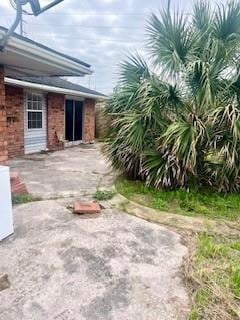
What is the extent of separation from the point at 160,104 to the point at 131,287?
402 cm

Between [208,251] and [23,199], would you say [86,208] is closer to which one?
[23,199]

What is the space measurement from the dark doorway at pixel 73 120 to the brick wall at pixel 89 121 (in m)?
0.35

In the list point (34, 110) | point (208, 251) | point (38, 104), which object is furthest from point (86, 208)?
point (38, 104)

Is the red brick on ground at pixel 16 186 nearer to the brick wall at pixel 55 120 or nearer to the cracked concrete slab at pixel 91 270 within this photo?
the cracked concrete slab at pixel 91 270

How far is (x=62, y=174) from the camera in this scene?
7.89 metres

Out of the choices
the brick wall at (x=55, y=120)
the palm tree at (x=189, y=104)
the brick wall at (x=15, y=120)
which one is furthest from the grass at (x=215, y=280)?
the brick wall at (x=55, y=120)

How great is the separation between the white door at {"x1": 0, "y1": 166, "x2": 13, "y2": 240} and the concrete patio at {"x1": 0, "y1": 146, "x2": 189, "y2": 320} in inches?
5.4

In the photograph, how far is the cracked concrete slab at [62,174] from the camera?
6.28 m

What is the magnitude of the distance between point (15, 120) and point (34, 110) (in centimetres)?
134

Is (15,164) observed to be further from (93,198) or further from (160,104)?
(160,104)

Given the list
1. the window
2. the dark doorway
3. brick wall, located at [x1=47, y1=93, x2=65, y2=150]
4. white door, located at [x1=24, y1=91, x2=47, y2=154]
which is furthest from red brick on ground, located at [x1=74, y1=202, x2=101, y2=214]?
the dark doorway

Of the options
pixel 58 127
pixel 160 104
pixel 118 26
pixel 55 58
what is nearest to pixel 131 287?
pixel 55 58

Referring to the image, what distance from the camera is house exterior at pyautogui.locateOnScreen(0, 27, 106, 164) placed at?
15.9ft

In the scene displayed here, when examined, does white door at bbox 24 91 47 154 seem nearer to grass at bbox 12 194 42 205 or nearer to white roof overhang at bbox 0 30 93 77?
white roof overhang at bbox 0 30 93 77
